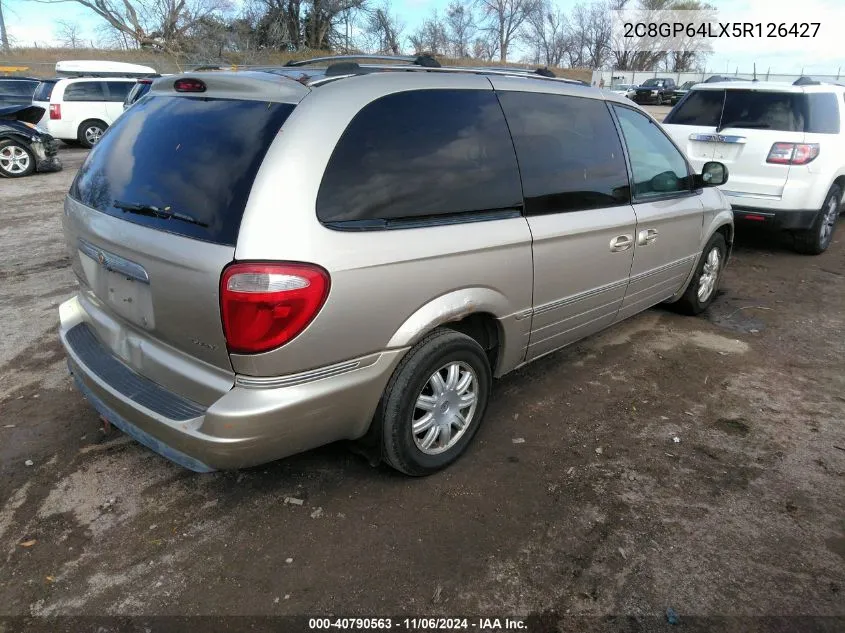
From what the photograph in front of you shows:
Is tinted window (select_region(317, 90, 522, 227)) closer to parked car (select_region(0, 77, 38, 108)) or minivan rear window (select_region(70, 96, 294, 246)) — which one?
minivan rear window (select_region(70, 96, 294, 246))

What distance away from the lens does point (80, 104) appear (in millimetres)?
15820

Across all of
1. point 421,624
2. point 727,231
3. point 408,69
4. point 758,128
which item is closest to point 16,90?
point 758,128

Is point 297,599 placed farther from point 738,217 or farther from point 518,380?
point 738,217

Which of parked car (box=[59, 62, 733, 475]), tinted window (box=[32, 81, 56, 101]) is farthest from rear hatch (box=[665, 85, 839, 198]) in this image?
tinted window (box=[32, 81, 56, 101])

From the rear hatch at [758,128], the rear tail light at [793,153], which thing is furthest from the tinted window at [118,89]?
the rear tail light at [793,153]

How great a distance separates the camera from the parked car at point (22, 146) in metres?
11.7

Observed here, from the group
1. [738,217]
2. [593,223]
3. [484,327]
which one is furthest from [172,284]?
[738,217]

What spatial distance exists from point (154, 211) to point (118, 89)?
16584 millimetres

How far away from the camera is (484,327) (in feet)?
10.2

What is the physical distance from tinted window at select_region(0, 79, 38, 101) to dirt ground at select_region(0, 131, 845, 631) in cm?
1684

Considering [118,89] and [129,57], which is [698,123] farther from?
[129,57]

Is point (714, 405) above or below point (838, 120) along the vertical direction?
below

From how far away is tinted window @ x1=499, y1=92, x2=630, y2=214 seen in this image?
3.06m

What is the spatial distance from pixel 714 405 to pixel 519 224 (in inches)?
72.9
